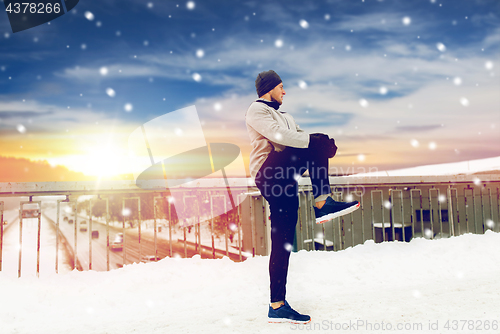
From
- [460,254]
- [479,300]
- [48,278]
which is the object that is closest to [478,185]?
[460,254]

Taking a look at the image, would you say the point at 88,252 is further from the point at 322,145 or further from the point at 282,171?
the point at 322,145

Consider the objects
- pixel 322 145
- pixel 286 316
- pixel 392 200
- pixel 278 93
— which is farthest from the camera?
pixel 392 200

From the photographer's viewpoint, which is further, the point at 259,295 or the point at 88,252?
the point at 88,252

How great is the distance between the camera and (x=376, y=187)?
7.18 metres

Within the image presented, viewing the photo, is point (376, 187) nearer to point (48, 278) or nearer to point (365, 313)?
point (365, 313)

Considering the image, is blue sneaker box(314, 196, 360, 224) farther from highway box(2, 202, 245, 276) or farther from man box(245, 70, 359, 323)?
highway box(2, 202, 245, 276)

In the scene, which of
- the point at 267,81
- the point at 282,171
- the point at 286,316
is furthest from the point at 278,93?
the point at 286,316

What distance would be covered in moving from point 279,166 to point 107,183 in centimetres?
310

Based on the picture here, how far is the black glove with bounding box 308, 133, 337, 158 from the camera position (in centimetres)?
252

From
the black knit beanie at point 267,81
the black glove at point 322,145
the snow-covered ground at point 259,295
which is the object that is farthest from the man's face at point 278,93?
the snow-covered ground at point 259,295

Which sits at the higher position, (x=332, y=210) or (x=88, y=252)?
(x=332, y=210)

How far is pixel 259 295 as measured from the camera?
3.25 m

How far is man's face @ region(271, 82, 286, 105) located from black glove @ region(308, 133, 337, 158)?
1.31ft

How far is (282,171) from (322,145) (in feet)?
1.27
